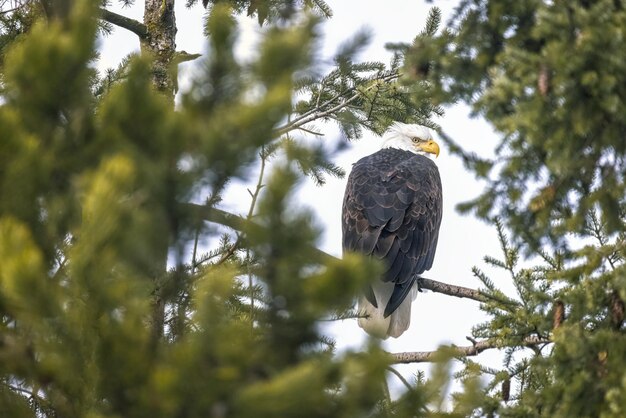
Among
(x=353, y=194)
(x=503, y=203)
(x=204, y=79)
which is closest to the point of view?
(x=204, y=79)

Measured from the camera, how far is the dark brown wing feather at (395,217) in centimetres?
740

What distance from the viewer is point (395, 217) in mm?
7551

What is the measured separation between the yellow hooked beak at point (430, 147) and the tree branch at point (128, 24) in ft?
11.1

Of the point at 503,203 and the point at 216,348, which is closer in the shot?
the point at 216,348

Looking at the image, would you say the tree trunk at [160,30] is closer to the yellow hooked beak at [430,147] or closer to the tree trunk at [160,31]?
the tree trunk at [160,31]

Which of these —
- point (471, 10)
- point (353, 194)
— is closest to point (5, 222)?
point (471, 10)

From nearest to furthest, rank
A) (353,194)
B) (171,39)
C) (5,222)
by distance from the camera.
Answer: (5,222) → (171,39) → (353,194)

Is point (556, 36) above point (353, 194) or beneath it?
beneath

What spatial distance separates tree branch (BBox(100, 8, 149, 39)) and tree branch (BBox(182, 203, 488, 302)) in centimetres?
A: 229

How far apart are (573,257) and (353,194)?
13.3 ft

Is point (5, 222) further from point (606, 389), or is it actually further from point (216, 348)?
point (606, 389)

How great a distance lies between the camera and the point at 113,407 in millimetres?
2119

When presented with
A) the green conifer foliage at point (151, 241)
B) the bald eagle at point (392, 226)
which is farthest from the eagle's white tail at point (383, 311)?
the green conifer foliage at point (151, 241)

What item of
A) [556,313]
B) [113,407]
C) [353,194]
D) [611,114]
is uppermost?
[353,194]
